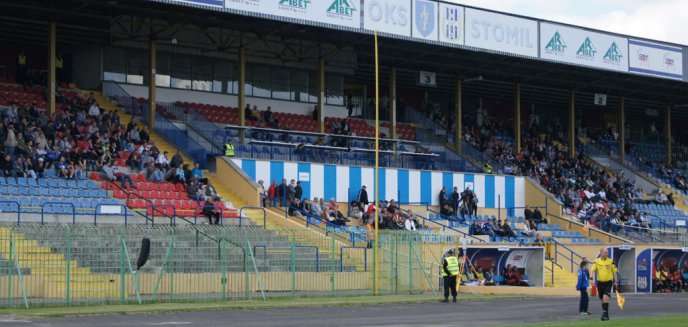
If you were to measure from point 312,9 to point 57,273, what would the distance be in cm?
1962

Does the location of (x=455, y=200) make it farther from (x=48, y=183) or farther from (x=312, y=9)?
(x=48, y=183)

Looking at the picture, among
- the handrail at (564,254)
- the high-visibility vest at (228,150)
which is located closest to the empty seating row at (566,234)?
the handrail at (564,254)

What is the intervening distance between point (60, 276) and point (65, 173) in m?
9.38

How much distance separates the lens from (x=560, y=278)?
4250 centimetres

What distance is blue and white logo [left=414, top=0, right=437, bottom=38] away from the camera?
4772 cm

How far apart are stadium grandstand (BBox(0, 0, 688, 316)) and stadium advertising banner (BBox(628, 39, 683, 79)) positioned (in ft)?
0.46

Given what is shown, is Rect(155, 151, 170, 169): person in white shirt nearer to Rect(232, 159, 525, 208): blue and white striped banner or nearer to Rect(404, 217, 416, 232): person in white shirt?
Rect(232, 159, 525, 208): blue and white striped banner

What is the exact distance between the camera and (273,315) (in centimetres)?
2511

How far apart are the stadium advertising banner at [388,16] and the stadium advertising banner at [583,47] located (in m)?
8.18

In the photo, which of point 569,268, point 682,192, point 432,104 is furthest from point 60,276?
point 682,192

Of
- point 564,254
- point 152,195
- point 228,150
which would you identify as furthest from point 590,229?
point 152,195

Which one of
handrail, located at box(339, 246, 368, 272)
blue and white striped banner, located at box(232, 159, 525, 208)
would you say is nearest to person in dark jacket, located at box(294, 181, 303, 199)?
blue and white striped banner, located at box(232, 159, 525, 208)

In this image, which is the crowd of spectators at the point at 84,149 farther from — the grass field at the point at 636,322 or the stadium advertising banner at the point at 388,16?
the grass field at the point at 636,322

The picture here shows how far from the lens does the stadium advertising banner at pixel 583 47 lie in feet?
173
